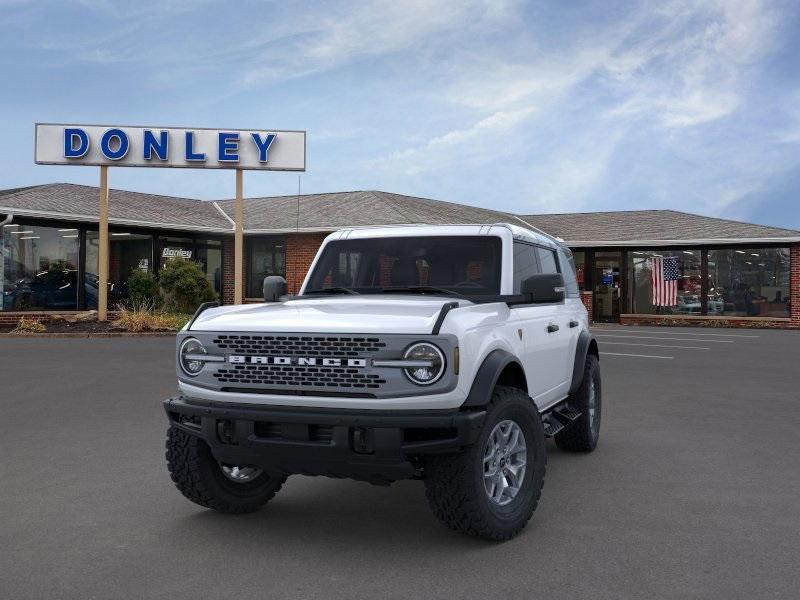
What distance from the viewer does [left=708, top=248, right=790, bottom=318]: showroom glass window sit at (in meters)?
28.0

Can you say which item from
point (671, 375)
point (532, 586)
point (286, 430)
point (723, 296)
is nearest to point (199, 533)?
point (286, 430)

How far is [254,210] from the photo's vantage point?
32.7m

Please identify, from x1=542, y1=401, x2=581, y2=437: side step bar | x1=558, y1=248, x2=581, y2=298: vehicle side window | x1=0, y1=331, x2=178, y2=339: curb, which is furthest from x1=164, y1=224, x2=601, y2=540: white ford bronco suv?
x1=0, y1=331, x2=178, y2=339: curb

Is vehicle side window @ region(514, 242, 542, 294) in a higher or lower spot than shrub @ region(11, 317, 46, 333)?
higher

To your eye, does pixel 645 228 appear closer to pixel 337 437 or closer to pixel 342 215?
pixel 342 215

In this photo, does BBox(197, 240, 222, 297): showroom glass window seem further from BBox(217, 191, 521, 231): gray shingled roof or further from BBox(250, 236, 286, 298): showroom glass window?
BBox(217, 191, 521, 231): gray shingled roof

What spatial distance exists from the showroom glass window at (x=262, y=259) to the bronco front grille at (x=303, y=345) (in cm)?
2471

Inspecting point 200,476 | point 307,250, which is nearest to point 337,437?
point 200,476

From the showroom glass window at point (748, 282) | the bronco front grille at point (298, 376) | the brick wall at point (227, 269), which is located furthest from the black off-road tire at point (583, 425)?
the brick wall at point (227, 269)

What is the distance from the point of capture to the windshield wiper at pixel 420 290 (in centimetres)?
528

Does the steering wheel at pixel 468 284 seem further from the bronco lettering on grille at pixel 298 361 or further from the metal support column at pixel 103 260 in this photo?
the metal support column at pixel 103 260

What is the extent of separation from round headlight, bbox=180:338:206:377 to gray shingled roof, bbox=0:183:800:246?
2098 centimetres

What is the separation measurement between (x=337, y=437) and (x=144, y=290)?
2140 cm

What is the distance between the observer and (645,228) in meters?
31.8
